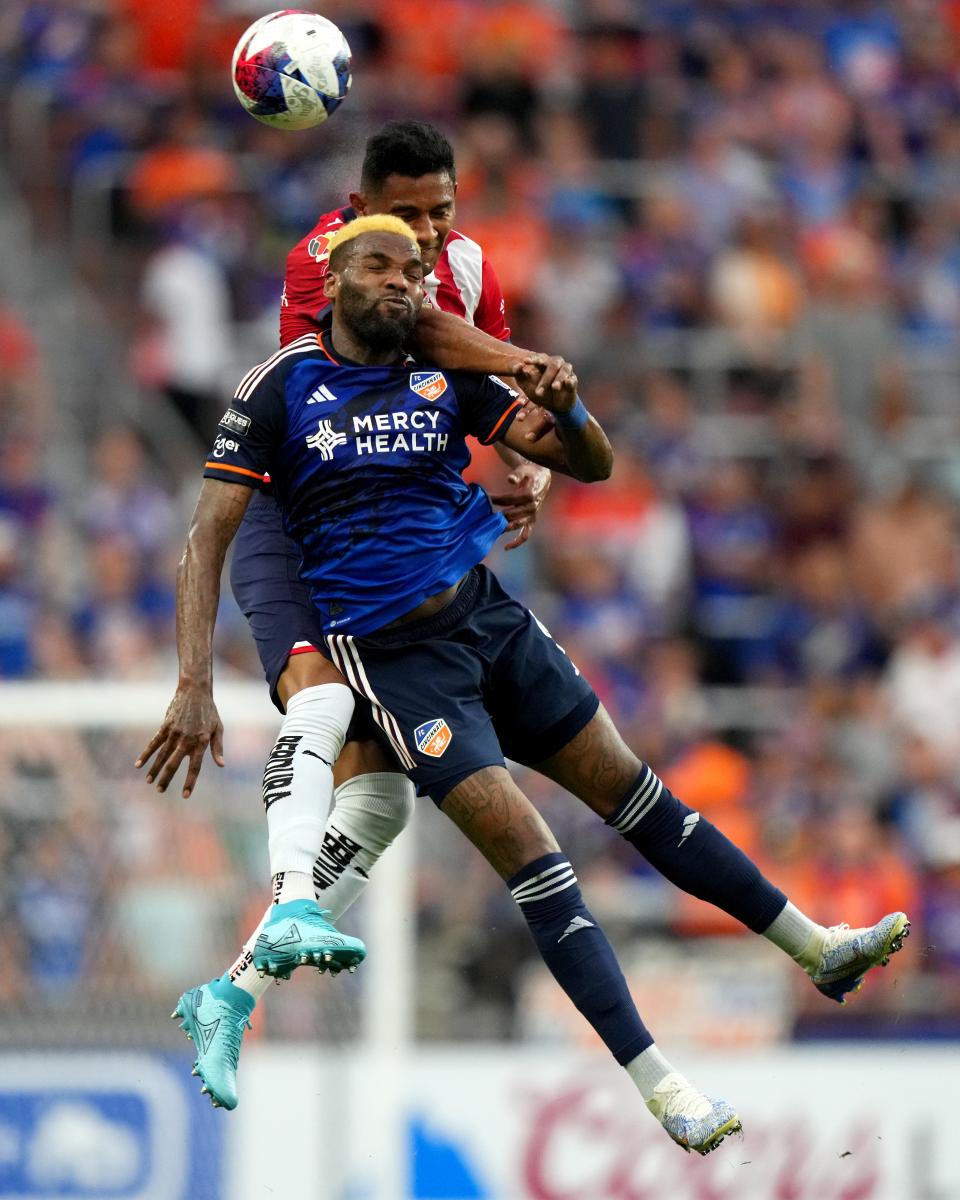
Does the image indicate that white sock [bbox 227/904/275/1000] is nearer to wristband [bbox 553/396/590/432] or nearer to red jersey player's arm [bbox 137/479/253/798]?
red jersey player's arm [bbox 137/479/253/798]

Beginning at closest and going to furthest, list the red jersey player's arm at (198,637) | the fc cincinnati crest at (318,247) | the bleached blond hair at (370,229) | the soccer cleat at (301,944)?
the soccer cleat at (301,944)
the red jersey player's arm at (198,637)
the bleached blond hair at (370,229)
the fc cincinnati crest at (318,247)

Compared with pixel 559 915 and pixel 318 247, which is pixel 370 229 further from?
pixel 559 915

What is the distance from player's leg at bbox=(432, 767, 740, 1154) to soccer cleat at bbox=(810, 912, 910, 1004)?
2.30 feet

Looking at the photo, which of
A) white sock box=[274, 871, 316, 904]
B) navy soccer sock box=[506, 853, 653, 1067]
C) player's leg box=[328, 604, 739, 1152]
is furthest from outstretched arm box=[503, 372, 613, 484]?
white sock box=[274, 871, 316, 904]

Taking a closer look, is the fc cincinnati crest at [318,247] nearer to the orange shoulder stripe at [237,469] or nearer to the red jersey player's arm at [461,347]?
the red jersey player's arm at [461,347]

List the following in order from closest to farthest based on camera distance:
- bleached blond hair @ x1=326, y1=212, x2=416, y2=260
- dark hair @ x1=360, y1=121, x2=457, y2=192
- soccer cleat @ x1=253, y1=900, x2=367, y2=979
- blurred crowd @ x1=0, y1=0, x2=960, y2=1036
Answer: soccer cleat @ x1=253, y1=900, x2=367, y2=979 < bleached blond hair @ x1=326, y1=212, x2=416, y2=260 < dark hair @ x1=360, y1=121, x2=457, y2=192 < blurred crowd @ x1=0, y1=0, x2=960, y2=1036

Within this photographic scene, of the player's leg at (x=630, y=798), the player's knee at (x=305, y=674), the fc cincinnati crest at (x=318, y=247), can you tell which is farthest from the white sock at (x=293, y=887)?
the fc cincinnati crest at (x=318, y=247)

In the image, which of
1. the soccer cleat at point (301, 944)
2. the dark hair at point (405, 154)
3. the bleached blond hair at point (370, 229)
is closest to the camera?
the soccer cleat at point (301, 944)

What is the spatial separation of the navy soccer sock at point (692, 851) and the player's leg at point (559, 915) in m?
0.46

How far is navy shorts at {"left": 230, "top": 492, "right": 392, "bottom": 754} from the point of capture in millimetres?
7328

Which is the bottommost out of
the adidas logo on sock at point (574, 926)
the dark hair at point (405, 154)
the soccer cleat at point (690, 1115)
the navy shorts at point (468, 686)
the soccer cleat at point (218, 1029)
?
the soccer cleat at point (690, 1115)

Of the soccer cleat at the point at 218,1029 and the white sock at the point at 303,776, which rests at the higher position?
the white sock at the point at 303,776

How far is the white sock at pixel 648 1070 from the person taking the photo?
7051mm

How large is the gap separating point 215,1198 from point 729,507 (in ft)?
18.7
